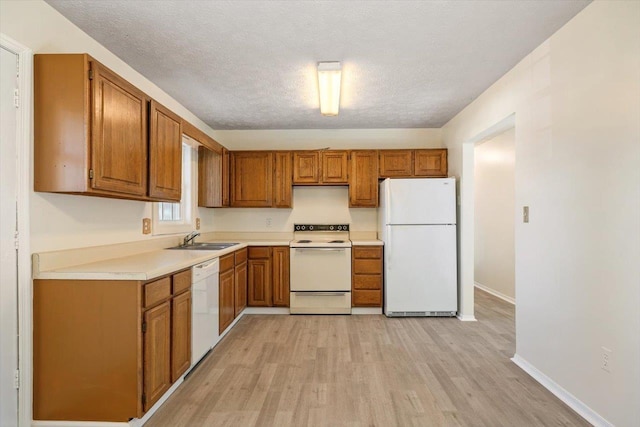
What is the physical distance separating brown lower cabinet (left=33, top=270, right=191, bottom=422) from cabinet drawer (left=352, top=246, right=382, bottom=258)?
259 centimetres

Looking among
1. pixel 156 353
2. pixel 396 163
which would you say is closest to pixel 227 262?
pixel 156 353

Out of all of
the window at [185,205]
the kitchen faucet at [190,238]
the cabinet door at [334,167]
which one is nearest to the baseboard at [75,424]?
the window at [185,205]

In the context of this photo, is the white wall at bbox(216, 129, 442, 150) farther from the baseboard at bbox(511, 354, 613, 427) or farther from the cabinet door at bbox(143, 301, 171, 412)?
the cabinet door at bbox(143, 301, 171, 412)

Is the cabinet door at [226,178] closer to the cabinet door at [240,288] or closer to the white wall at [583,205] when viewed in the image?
the cabinet door at [240,288]

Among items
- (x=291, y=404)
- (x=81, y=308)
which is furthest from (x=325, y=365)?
(x=81, y=308)

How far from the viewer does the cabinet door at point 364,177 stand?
4.16 m

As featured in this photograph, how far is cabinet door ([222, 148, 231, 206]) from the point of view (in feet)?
13.2

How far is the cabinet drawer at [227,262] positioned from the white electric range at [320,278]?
2.58ft

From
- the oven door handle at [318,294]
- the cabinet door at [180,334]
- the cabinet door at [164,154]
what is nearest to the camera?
the cabinet door at [180,334]

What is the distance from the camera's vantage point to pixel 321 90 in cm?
287

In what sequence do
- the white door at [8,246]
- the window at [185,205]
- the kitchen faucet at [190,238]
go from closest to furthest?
1. the white door at [8,246]
2. the window at [185,205]
3. the kitchen faucet at [190,238]

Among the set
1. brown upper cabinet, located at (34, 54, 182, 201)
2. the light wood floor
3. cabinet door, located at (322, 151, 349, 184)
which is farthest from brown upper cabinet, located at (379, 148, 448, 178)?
brown upper cabinet, located at (34, 54, 182, 201)

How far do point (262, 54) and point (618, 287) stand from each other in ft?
8.72

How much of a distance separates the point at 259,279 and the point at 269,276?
13 centimetres
